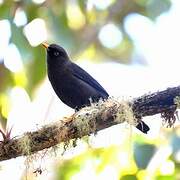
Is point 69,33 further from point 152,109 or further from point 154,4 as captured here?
point 152,109

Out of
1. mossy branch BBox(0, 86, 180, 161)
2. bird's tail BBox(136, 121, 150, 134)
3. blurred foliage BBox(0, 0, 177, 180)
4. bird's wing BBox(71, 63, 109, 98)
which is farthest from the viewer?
bird's wing BBox(71, 63, 109, 98)

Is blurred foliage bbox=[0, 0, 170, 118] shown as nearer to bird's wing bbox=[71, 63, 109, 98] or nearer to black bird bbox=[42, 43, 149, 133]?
black bird bbox=[42, 43, 149, 133]

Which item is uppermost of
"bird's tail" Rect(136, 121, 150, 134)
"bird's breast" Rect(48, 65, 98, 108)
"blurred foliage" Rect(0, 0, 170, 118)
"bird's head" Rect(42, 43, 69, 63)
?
"blurred foliage" Rect(0, 0, 170, 118)

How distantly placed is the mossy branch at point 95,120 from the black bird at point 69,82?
2.28ft

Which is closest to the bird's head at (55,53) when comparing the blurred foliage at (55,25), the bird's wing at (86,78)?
the bird's wing at (86,78)

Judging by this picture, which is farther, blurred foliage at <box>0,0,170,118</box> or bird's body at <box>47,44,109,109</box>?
blurred foliage at <box>0,0,170,118</box>

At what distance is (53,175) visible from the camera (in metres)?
5.14

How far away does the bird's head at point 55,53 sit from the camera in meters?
4.46

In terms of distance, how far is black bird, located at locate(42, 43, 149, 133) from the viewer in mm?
4227

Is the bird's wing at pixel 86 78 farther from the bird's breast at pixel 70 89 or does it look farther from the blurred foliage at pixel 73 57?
the blurred foliage at pixel 73 57

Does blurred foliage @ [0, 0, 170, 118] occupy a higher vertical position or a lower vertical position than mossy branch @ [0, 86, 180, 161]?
higher

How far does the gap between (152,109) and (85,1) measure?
7.98ft

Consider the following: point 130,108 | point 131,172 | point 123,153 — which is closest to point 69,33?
point 123,153

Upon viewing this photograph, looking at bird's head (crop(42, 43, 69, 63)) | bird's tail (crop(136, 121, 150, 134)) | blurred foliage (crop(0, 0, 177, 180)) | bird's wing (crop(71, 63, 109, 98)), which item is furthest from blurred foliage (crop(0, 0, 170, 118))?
bird's tail (crop(136, 121, 150, 134))
